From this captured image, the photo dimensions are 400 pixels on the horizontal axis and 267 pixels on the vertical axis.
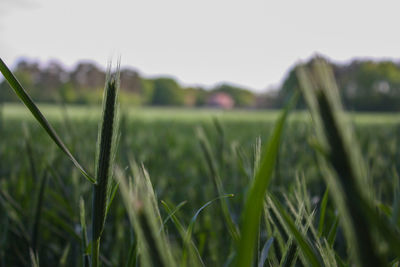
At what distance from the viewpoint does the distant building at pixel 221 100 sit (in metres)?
45.8

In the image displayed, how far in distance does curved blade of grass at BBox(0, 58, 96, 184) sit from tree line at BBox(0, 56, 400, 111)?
17.6m

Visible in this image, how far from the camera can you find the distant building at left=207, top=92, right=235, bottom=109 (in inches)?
1801

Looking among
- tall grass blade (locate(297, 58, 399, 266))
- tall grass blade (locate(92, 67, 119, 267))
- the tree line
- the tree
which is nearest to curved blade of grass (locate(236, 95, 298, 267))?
tall grass blade (locate(297, 58, 399, 266))

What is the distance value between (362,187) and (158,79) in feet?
175

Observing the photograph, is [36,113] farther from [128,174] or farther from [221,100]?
[221,100]

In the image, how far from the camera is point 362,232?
0.52 ft

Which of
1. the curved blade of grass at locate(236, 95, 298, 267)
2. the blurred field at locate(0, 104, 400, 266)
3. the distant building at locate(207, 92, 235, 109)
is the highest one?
the distant building at locate(207, 92, 235, 109)

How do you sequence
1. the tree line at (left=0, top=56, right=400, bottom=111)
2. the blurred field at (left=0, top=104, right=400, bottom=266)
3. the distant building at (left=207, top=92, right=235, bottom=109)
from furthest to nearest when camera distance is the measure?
the distant building at (left=207, top=92, right=235, bottom=109)
the tree line at (left=0, top=56, right=400, bottom=111)
the blurred field at (left=0, top=104, right=400, bottom=266)

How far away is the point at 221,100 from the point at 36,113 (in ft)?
158

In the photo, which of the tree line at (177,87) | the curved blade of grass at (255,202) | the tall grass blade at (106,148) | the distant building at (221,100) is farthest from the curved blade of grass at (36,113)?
the distant building at (221,100)

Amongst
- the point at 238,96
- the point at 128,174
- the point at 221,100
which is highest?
the point at 238,96

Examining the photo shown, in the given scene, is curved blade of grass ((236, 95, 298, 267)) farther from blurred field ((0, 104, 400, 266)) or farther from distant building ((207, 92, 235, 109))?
distant building ((207, 92, 235, 109))

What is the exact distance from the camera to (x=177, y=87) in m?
51.2

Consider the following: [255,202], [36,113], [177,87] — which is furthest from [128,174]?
[177,87]
